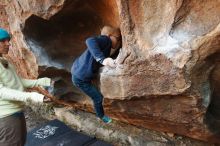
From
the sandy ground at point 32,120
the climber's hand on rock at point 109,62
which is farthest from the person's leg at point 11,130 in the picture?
the sandy ground at point 32,120

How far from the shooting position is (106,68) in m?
2.76

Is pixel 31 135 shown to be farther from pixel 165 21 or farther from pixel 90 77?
pixel 165 21

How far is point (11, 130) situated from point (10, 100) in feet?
0.76

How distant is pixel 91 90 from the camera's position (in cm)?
298

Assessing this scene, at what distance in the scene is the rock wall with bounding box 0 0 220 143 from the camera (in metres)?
2.33

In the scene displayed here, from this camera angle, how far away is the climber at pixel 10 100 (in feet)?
8.98

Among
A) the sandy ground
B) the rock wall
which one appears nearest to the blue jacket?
the rock wall

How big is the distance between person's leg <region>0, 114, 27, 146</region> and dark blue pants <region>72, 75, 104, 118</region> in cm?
51

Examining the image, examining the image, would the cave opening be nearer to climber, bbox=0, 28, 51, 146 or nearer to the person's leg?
climber, bbox=0, 28, 51, 146

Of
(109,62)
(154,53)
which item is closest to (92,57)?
(109,62)

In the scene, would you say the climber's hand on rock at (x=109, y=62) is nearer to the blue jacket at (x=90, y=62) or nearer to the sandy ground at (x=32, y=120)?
the blue jacket at (x=90, y=62)

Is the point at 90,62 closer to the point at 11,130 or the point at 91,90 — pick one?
the point at 91,90

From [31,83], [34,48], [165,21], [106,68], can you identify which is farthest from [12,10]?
[165,21]

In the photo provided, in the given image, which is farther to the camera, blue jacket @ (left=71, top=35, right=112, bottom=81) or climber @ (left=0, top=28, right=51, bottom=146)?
blue jacket @ (left=71, top=35, right=112, bottom=81)
